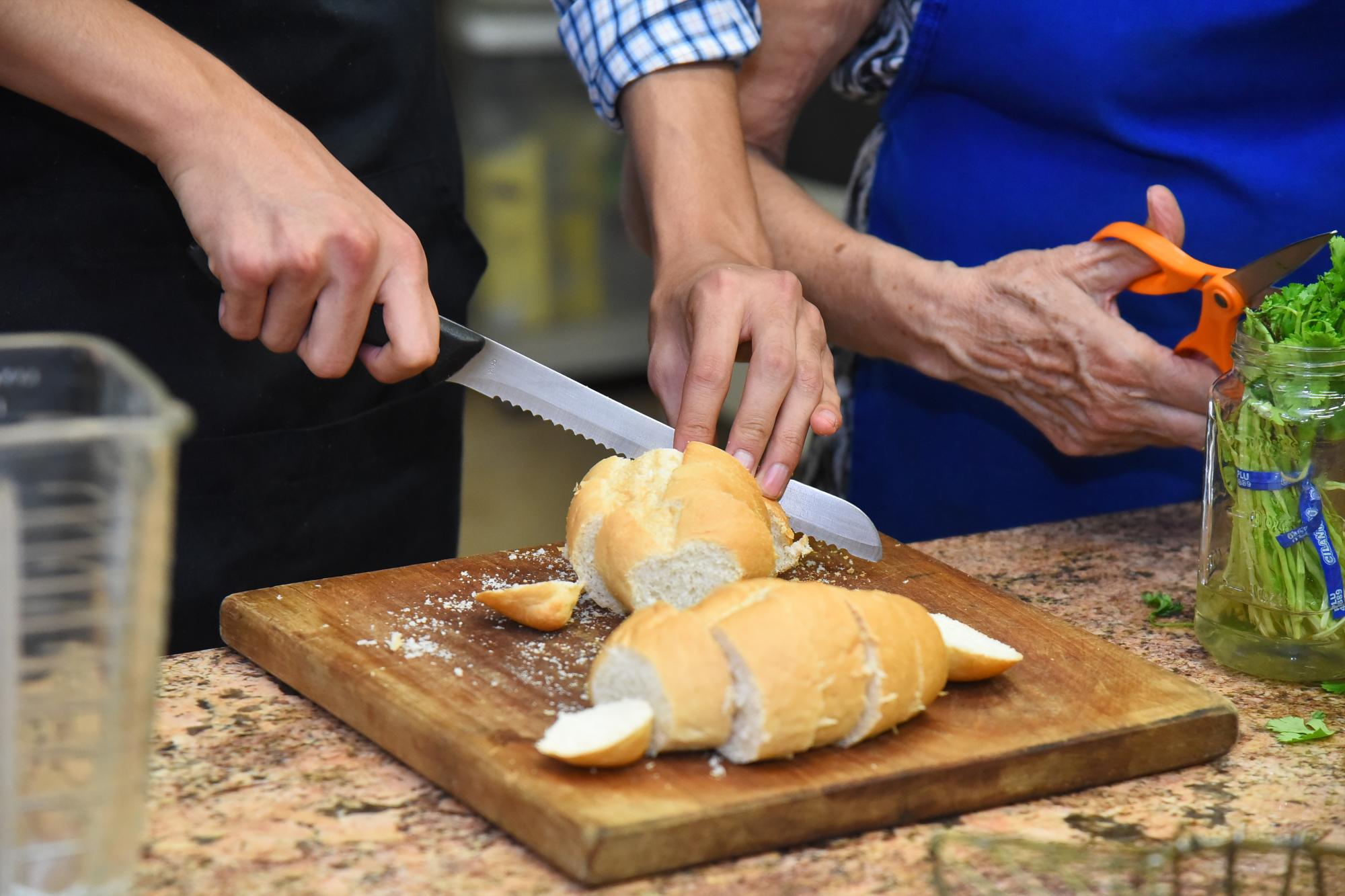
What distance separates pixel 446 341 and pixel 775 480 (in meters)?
0.42

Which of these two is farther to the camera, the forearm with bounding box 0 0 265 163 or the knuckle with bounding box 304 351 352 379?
the knuckle with bounding box 304 351 352 379

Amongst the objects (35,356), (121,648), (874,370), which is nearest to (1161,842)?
(121,648)

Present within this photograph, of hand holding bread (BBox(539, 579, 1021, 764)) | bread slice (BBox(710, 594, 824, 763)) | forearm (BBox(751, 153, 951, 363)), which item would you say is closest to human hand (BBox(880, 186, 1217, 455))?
forearm (BBox(751, 153, 951, 363))

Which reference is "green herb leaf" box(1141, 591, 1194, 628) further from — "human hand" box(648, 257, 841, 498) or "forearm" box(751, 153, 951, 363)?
"forearm" box(751, 153, 951, 363)

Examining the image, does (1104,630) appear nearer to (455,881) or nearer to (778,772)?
(778,772)

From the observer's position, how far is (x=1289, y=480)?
54.3 inches

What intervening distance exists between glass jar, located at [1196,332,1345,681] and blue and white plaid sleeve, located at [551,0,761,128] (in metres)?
0.92

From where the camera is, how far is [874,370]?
2416mm

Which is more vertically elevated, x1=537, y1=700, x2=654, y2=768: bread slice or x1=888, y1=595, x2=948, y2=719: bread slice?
x1=888, y1=595, x2=948, y2=719: bread slice

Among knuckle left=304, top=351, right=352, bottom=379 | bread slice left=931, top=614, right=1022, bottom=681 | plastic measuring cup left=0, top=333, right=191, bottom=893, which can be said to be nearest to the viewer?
plastic measuring cup left=0, top=333, right=191, bottom=893

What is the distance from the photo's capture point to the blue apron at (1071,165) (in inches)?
74.6

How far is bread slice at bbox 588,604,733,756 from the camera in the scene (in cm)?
113

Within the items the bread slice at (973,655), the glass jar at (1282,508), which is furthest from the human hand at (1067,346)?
the bread slice at (973,655)

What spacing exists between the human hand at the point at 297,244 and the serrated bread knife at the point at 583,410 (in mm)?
117
